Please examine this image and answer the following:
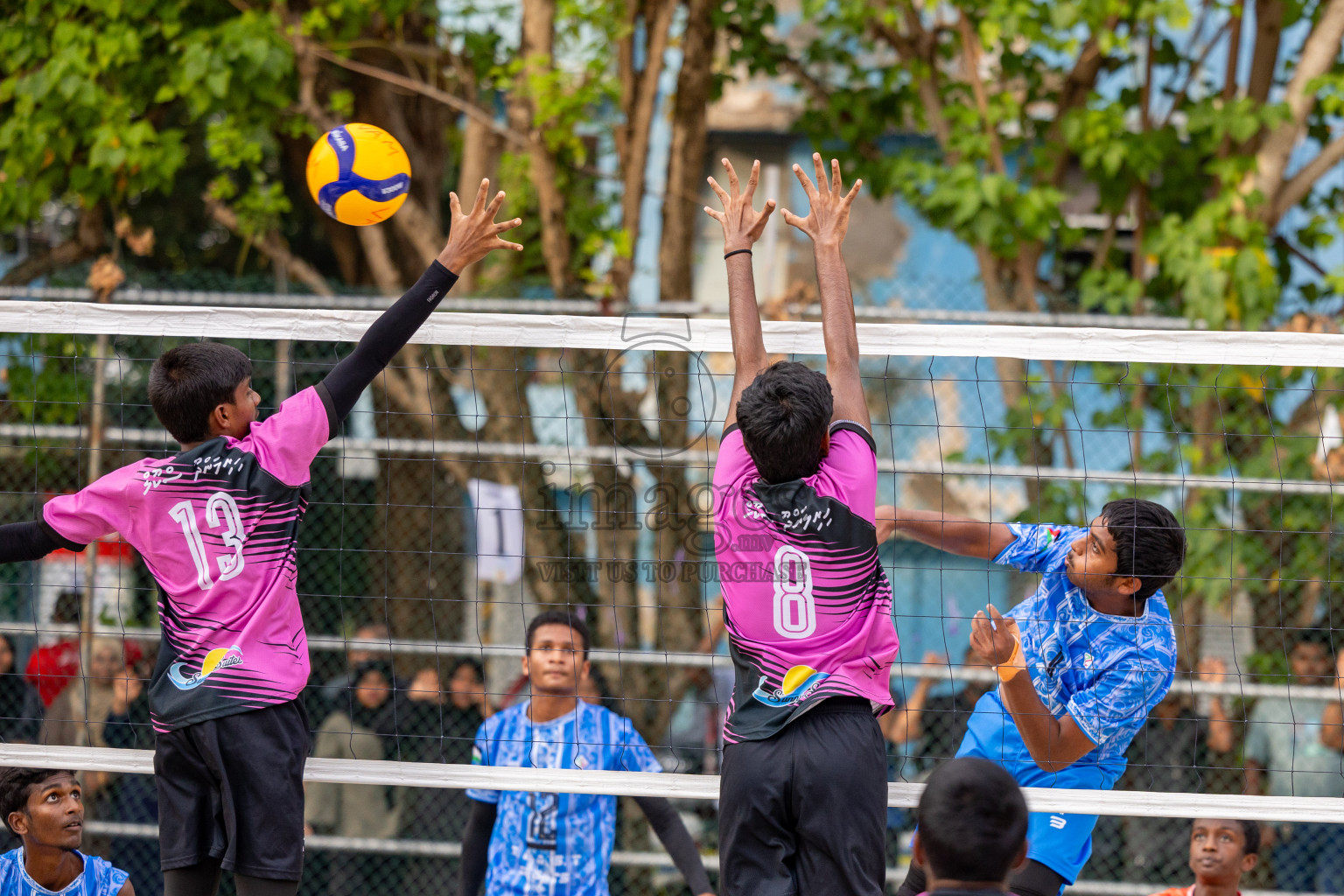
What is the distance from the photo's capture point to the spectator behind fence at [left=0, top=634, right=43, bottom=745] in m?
6.04

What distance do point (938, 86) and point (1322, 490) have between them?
3179 mm

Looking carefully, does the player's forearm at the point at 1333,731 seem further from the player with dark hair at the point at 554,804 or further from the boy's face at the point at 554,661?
the boy's face at the point at 554,661

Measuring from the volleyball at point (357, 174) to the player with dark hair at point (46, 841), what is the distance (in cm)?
214

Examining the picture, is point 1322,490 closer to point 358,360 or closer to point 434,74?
point 358,360

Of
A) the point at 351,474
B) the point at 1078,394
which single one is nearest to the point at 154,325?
the point at 351,474

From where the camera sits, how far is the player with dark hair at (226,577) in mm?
3117

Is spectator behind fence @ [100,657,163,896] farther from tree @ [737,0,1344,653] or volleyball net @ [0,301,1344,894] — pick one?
tree @ [737,0,1344,653]

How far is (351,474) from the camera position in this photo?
23.8ft

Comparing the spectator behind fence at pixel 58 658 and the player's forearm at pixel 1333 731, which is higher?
the spectator behind fence at pixel 58 658

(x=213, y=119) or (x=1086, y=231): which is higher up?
(x=213, y=119)

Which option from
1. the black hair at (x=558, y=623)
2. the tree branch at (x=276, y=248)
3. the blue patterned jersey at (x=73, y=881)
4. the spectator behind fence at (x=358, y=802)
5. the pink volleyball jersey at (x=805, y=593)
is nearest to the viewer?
the pink volleyball jersey at (x=805, y=593)

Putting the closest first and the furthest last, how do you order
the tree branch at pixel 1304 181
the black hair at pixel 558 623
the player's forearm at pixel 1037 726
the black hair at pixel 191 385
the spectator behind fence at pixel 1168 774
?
the black hair at pixel 191 385 < the player's forearm at pixel 1037 726 < the black hair at pixel 558 623 < the spectator behind fence at pixel 1168 774 < the tree branch at pixel 1304 181

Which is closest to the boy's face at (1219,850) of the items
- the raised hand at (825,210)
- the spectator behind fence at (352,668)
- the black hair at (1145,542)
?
the black hair at (1145,542)

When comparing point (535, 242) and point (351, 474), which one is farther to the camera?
point (535, 242)
